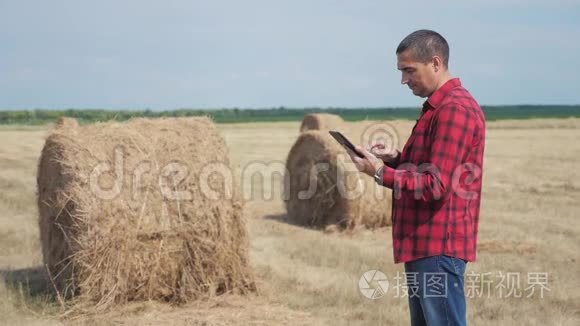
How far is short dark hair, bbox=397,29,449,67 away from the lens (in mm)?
3459

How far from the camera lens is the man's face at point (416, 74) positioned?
3.49 metres

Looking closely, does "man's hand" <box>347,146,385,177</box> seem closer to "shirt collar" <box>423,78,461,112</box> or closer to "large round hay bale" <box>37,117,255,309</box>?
"shirt collar" <box>423,78,461,112</box>

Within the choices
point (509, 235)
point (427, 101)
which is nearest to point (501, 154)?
point (509, 235)

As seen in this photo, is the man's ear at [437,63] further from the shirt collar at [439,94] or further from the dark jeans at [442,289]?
the dark jeans at [442,289]

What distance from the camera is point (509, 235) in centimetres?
1058

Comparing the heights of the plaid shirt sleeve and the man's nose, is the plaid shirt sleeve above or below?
below

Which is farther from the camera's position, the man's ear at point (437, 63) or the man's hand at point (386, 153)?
the man's hand at point (386, 153)

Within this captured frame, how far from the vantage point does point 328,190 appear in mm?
12234

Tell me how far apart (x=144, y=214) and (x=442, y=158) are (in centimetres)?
422

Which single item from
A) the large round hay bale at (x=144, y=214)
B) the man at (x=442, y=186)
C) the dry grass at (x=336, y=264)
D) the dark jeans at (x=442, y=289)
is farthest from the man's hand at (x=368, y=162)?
the large round hay bale at (x=144, y=214)

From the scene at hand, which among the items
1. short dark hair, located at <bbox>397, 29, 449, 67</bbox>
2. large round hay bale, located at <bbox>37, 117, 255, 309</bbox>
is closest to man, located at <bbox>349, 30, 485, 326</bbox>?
short dark hair, located at <bbox>397, 29, 449, 67</bbox>

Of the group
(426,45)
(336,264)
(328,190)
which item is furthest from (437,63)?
(328,190)

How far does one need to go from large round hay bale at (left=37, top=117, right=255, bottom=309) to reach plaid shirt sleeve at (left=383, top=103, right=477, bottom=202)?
4015 mm

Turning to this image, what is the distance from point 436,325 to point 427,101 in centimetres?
107
